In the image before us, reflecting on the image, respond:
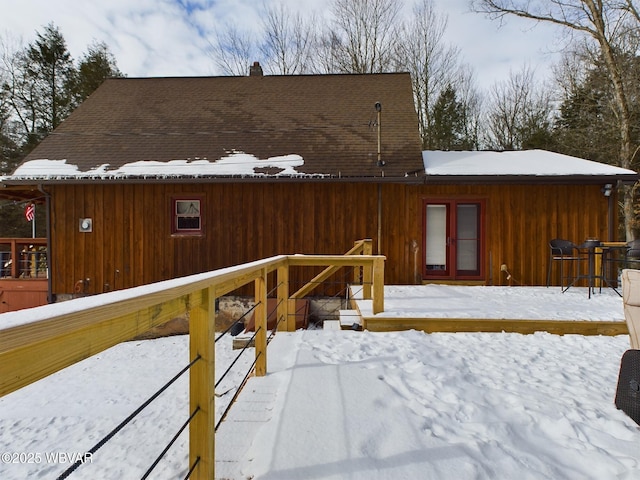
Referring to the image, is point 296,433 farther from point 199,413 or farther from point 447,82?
point 447,82

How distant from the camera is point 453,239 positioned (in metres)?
7.18

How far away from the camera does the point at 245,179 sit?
6.90m

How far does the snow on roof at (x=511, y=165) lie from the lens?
6613 millimetres

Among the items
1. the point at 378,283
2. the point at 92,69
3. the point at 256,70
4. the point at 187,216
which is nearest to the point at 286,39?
the point at 256,70

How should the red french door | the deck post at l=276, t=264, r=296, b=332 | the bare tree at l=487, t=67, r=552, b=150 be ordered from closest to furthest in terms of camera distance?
the deck post at l=276, t=264, r=296, b=332 < the red french door < the bare tree at l=487, t=67, r=552, b=150

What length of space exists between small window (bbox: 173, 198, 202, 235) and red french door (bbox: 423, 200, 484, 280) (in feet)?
16.5

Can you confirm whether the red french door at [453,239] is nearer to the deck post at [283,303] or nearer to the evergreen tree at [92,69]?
the deck post at [283,303]

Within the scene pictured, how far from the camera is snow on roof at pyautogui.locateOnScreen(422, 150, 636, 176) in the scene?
21.7ft

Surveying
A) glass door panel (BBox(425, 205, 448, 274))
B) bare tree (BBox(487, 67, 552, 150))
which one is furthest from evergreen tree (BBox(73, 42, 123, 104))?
bare tree (BBox(487, 67, 552, 150))

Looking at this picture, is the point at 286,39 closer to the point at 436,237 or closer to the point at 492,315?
the point at 436,237

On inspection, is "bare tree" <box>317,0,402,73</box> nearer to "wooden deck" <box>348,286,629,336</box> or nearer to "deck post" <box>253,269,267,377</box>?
"wooden deck" <box>348,286,629,336</box>

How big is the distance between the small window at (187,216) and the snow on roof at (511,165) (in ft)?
16.6

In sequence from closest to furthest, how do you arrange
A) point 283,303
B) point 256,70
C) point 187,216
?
point 283,303, point 187,216, point 256,70

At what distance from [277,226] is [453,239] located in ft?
12.5
